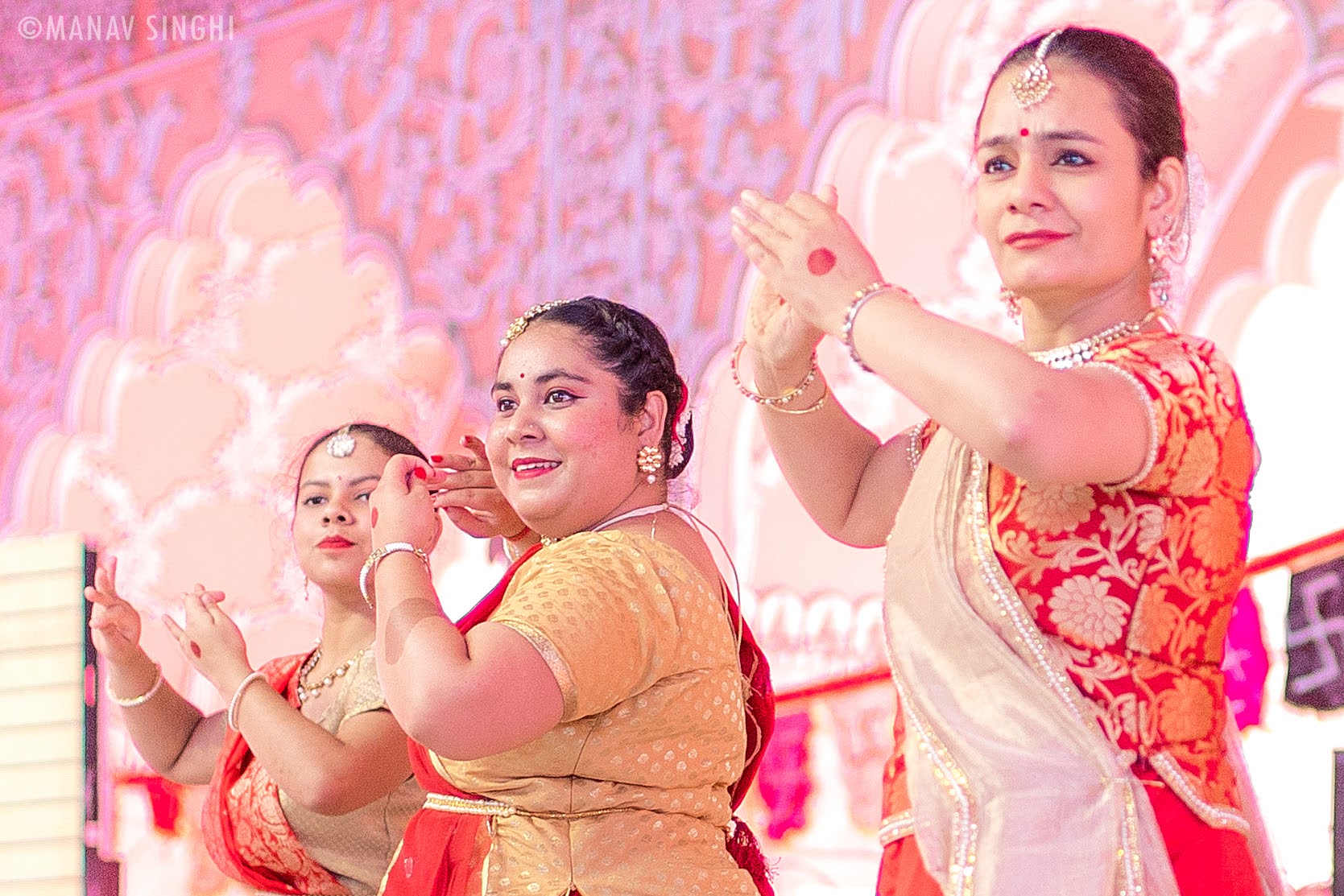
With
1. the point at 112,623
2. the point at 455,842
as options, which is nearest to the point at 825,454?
the point at 455,842

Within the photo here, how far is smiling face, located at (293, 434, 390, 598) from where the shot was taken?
2.71 m

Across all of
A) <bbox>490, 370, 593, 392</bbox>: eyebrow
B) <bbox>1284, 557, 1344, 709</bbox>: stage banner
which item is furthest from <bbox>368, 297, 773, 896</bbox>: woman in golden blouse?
<bbox>1284, 557, 1344, 709</bbox>: stage banner

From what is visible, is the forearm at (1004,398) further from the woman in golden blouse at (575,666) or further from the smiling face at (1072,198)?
the woman in golden blouse at (575,666)

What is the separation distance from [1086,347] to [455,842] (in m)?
0.87

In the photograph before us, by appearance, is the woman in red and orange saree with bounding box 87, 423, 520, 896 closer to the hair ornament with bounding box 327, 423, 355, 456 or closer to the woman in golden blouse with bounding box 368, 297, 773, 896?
the hair ornament with bounding box 327, 423, 355, 456

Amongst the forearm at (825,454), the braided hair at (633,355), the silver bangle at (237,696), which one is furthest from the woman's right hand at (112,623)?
the forearm at (825,454)

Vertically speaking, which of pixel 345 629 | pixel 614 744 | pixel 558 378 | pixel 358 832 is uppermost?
pixel 558 378

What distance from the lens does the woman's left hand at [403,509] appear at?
188 centimetres

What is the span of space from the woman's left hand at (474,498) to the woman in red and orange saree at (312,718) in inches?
0.7

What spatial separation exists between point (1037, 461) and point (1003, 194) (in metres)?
0.34

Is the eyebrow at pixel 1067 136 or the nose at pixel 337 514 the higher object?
the eyebrow at pixel 1067 136

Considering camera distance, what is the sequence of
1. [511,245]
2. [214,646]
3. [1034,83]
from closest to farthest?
[1034,83], [214,646], [511,245]

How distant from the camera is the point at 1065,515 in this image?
1455 mm

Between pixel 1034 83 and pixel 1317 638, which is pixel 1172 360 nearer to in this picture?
pixel 1034 83
